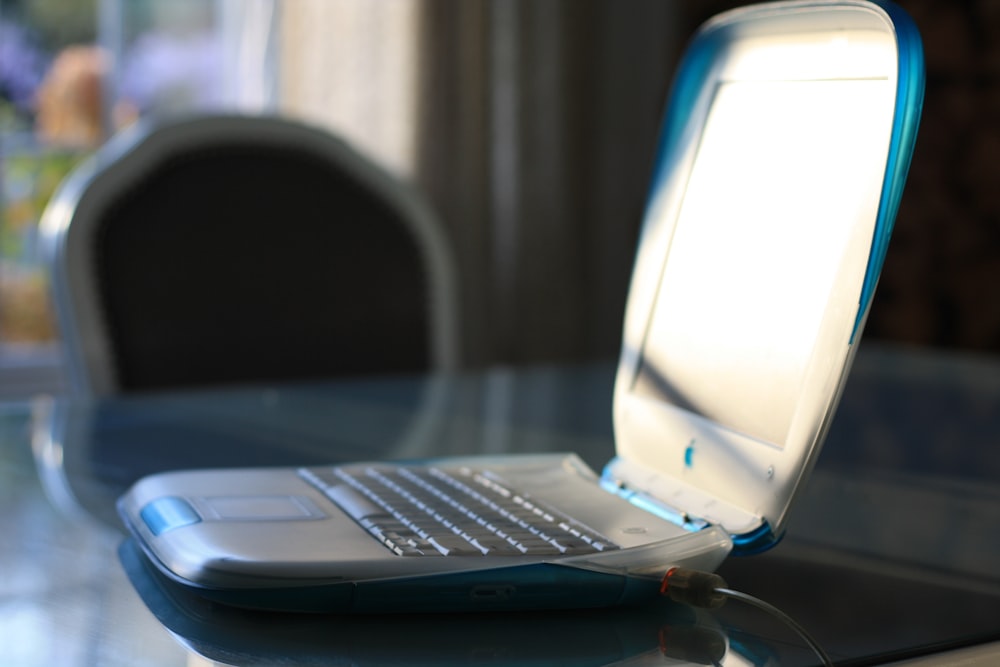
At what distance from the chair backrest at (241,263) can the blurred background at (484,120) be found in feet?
3.30

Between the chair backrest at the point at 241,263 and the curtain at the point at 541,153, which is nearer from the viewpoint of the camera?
the chair backrest at the point at 241,263

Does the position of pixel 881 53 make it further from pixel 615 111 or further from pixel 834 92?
pixel 615 111

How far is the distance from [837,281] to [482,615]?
189mm

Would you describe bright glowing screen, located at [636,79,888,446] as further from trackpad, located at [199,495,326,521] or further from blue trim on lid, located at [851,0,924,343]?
trackpad, located at [199,495,326,521]

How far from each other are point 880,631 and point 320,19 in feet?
6.92

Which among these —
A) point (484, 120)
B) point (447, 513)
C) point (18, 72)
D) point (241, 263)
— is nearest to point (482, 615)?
point (447, 513)

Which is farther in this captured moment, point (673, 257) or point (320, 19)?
point (320, 19)

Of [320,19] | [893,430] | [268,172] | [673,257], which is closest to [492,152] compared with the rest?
[320,19]

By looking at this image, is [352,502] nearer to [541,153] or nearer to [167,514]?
[167,514]

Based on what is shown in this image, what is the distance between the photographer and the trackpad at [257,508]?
493 millimetres

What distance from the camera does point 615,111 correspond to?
2.72 m

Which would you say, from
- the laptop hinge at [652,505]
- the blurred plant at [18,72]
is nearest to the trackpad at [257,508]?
the laptop hinge at [652,505]

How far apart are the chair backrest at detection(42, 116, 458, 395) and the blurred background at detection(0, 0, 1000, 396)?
1.01 meters

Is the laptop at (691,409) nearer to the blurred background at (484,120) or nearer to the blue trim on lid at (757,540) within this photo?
the blue trim on lid at (757,540)
